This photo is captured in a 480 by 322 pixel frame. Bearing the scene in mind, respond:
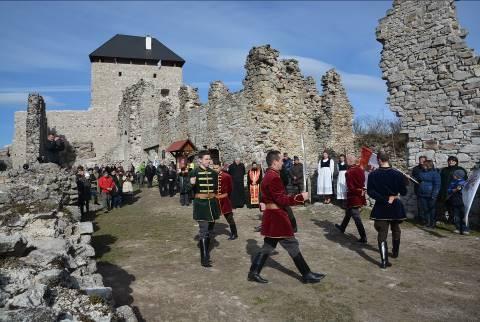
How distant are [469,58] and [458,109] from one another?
50.0 inches

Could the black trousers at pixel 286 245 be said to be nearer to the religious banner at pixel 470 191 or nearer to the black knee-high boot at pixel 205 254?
the black knee-high boot at pixel 205 254

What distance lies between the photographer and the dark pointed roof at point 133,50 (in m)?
44.9

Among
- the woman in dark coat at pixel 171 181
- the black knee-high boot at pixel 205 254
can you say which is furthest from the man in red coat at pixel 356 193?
the woman in dark coat at pixel 171 181

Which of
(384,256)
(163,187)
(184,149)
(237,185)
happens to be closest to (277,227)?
(384,256)

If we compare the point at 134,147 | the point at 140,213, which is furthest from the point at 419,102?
the point at 134,147

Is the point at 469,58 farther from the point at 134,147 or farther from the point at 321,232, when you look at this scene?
the point at 134,147

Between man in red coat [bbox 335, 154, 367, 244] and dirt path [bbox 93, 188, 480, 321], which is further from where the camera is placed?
man in red coat [bbox 335, 154, 367, 244]

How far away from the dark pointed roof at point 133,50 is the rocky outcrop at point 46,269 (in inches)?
1626

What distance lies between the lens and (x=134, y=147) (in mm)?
27562

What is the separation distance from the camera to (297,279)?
5.22 meters

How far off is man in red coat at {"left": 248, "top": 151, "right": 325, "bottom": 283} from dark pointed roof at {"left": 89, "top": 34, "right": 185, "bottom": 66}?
44.4 m

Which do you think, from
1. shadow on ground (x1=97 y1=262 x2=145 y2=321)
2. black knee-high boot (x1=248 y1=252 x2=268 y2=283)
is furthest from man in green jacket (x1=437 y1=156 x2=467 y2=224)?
shadow on ground (x1=97 y1=262 x2=145 y2=321)

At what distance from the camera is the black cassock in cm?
1188

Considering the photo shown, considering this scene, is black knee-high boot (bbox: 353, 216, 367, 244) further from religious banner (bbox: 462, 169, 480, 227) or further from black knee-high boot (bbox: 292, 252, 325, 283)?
black knee-high boot (bbox: 292, 252, 325, 283)
